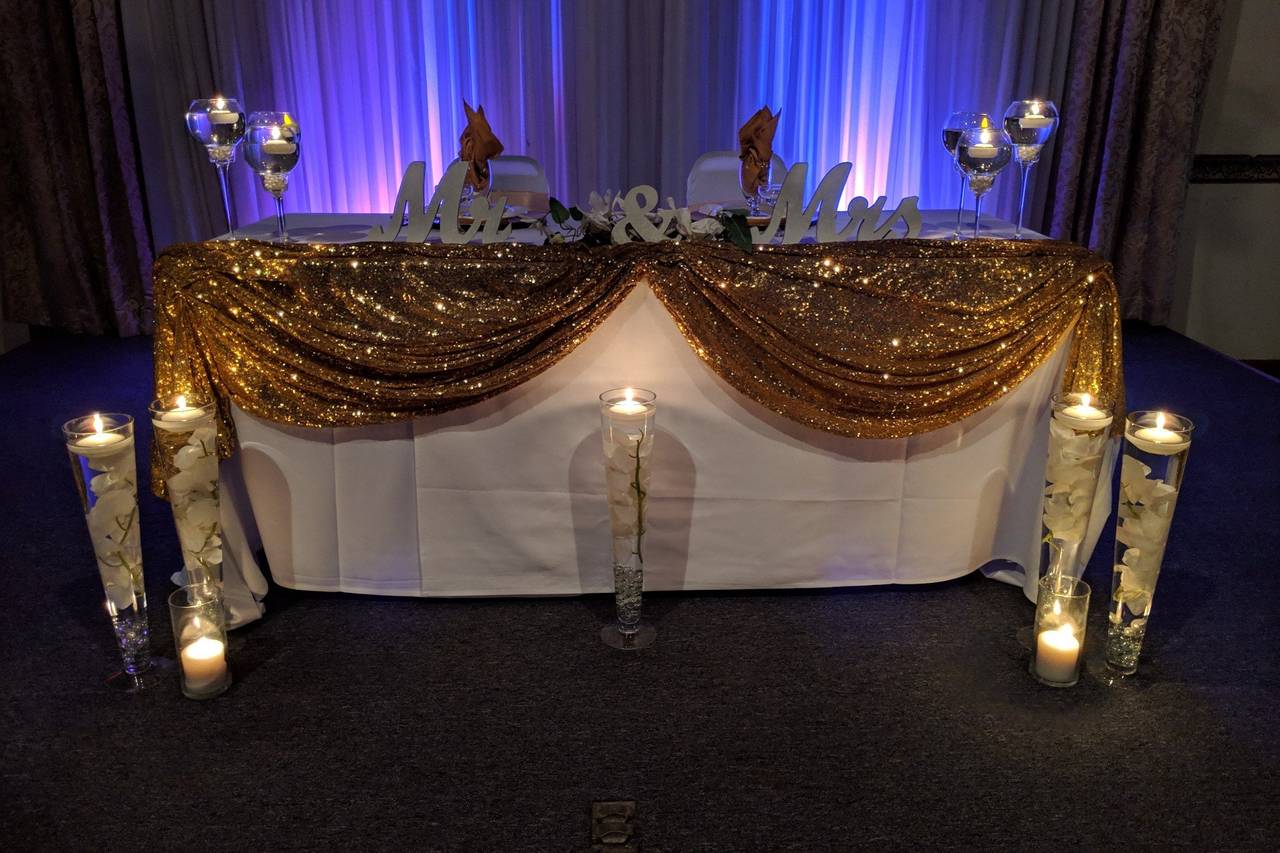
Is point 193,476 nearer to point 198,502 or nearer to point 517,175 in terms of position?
point 198,502

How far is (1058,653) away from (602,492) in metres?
0.98

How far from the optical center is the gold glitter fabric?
1.99 meters

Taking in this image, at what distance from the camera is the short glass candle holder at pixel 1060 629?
1919 millimetres

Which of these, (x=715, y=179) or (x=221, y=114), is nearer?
(x=221, y=114)

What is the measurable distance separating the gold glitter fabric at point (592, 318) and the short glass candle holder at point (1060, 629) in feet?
1.36

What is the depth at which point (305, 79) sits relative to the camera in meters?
4.40

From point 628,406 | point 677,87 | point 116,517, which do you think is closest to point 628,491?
point 628,406

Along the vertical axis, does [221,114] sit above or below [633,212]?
above

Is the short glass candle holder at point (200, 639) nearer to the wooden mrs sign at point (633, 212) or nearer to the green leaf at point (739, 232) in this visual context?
the wooden mrs sign at point (633, 212)

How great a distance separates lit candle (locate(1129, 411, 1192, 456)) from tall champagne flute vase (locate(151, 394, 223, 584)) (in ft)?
5.81

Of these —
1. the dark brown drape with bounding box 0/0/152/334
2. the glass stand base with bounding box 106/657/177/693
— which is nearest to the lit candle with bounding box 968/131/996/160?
the glass stand base with bounding box 106/657/177/693

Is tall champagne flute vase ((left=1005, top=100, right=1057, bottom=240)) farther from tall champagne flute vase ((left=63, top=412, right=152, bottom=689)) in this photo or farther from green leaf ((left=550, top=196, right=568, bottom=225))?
tall champagne flute vase ((left=63, top=412, right=152, bottom=689))

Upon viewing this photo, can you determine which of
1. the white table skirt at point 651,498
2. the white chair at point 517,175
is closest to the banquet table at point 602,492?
the white table skirt at point 651,498

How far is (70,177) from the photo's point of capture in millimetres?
4328
